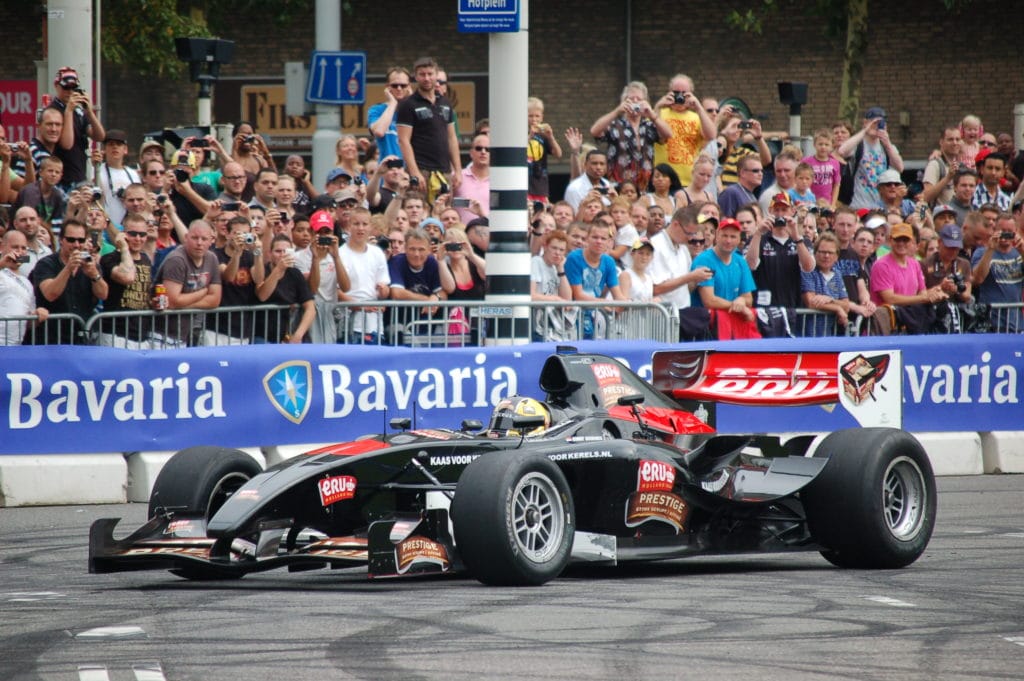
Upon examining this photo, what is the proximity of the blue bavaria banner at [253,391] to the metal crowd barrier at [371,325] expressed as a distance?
30cm

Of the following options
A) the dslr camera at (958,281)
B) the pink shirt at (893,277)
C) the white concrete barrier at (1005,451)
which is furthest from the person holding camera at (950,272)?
the white concrete barrier at (1005,451)

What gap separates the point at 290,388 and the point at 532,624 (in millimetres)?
6004

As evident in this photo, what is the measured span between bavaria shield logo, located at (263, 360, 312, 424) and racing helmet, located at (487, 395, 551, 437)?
390 centimetres

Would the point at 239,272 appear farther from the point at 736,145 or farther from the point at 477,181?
the point at 736,145

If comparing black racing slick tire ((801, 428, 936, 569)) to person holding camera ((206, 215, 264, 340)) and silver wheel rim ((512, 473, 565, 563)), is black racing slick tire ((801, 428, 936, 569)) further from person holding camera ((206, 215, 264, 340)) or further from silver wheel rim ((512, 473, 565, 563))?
person holding camera ((206, 215, 264, 340))

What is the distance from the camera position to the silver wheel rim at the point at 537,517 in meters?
8.38

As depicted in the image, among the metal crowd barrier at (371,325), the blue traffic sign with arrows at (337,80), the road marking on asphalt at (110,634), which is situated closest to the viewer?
the road marking on asphalt at (110,634)

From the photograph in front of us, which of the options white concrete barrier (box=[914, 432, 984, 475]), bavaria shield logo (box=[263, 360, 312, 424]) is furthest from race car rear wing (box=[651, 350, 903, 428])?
white concrete barrier (box=[914, 432, 984, 475])

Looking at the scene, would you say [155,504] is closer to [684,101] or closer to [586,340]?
[586,340]

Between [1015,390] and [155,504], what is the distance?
9.05m

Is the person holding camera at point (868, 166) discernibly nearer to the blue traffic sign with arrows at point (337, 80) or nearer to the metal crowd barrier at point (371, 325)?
the blue traffic sign with arrows at point (337, 80)

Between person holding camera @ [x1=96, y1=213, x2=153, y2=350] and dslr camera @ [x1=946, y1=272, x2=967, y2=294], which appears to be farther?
dslr camera @ [x1=946, y1=272, x2=967, y2=294]

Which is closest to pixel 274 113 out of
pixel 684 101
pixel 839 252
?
pixel 684 101

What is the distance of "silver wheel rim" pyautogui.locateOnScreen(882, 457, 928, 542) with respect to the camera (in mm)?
9562
